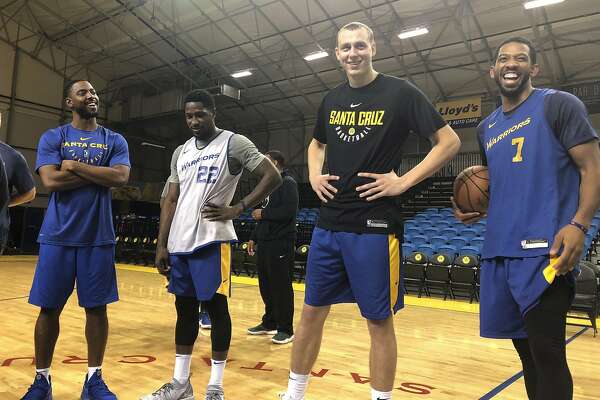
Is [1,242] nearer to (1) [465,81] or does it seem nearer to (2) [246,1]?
(2) [246,1]

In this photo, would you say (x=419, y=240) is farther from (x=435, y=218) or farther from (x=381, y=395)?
(x=381, y=395)

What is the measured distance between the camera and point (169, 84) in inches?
735

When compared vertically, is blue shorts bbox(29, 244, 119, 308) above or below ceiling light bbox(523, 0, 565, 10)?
below

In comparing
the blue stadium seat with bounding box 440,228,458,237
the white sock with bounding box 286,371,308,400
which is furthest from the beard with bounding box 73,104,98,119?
the blue stadium seat with bounding box 440,228,458,237

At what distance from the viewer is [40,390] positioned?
234 cm

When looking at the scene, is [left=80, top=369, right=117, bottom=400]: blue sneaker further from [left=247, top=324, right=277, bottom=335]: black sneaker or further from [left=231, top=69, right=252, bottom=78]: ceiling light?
[left=231, top=69, right=252, bottom=78]: ceiling light

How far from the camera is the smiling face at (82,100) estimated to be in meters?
2.57

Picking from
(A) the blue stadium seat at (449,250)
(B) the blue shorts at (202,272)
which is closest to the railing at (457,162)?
(A) the blue stadium seat at (449,250)

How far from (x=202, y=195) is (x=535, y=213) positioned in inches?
62.5

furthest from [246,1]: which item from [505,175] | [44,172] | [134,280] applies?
[505,175]

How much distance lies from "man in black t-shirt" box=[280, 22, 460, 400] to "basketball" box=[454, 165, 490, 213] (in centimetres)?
26

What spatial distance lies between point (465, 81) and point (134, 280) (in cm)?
1184

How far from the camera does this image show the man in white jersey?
2.40 meters

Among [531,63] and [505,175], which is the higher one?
[531,63]
